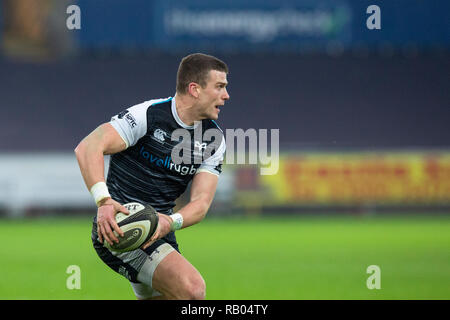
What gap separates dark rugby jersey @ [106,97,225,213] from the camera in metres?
5.92

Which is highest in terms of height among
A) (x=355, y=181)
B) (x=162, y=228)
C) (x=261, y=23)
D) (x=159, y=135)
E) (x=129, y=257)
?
(x=261, y=23)

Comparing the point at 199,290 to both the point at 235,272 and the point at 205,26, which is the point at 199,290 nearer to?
the point at 235,272

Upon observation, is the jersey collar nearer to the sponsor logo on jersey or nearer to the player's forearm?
the sponsor logo on jersey

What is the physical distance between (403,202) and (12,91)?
1384 cm

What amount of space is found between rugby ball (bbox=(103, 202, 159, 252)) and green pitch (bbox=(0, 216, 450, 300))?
3.03m

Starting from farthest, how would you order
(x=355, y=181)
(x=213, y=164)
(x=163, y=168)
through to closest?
1. (x=355, y=181)
2. (x=213, y=164)
3. (x=163, y=168)

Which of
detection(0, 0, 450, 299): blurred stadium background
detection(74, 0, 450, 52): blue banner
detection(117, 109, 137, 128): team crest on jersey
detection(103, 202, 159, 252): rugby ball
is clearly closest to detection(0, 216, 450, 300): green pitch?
detection(0, 0, 450, 299): blurred stadium background

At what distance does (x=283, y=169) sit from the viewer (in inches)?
843

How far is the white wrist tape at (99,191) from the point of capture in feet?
17.6

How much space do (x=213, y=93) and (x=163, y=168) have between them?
0.69 metres

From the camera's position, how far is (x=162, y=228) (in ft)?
18.2

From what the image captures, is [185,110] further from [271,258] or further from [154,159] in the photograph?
[271,258]

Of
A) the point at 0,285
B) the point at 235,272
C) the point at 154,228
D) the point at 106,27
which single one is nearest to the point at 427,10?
the point at 106,27

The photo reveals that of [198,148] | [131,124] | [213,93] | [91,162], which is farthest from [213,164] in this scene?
[91,162]
